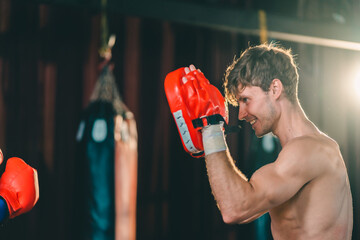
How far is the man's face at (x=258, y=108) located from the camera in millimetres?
1403

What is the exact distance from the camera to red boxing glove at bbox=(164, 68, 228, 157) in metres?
1.34

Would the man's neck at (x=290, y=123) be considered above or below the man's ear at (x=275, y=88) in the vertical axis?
below

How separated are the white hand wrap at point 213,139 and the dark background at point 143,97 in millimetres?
973

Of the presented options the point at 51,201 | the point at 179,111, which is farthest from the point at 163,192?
the point at 179,111

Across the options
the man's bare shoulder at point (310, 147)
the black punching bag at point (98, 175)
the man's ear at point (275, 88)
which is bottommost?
the black punching bag at point (98, 175)

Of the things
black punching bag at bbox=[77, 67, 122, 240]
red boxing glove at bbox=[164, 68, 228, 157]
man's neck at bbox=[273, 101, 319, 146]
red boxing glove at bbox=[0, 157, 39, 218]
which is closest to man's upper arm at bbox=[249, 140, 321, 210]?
man's neck at bbox=[273, 101, 319, 146]

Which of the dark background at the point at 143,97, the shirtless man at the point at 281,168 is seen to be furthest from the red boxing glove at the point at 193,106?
the dark background at the point at 143,97

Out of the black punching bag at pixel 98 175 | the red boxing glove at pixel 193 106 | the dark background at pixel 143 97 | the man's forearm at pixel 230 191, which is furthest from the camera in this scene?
the dark background at pixel 143 97

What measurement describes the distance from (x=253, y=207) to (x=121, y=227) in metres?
1.35

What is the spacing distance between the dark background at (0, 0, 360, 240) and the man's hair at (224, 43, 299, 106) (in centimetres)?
76

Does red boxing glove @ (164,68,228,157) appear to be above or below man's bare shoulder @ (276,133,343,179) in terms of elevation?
above

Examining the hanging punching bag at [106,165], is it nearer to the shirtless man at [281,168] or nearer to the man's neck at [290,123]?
the shirtless man at [281,168]

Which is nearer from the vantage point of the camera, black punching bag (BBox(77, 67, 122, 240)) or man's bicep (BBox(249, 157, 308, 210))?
man's bicep (BBox(249, 157, 308, 210))

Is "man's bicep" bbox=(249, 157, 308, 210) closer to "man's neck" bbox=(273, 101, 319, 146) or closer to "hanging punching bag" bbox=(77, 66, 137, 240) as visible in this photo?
"man's neck" bbox=(273, 101, 319, 146)
